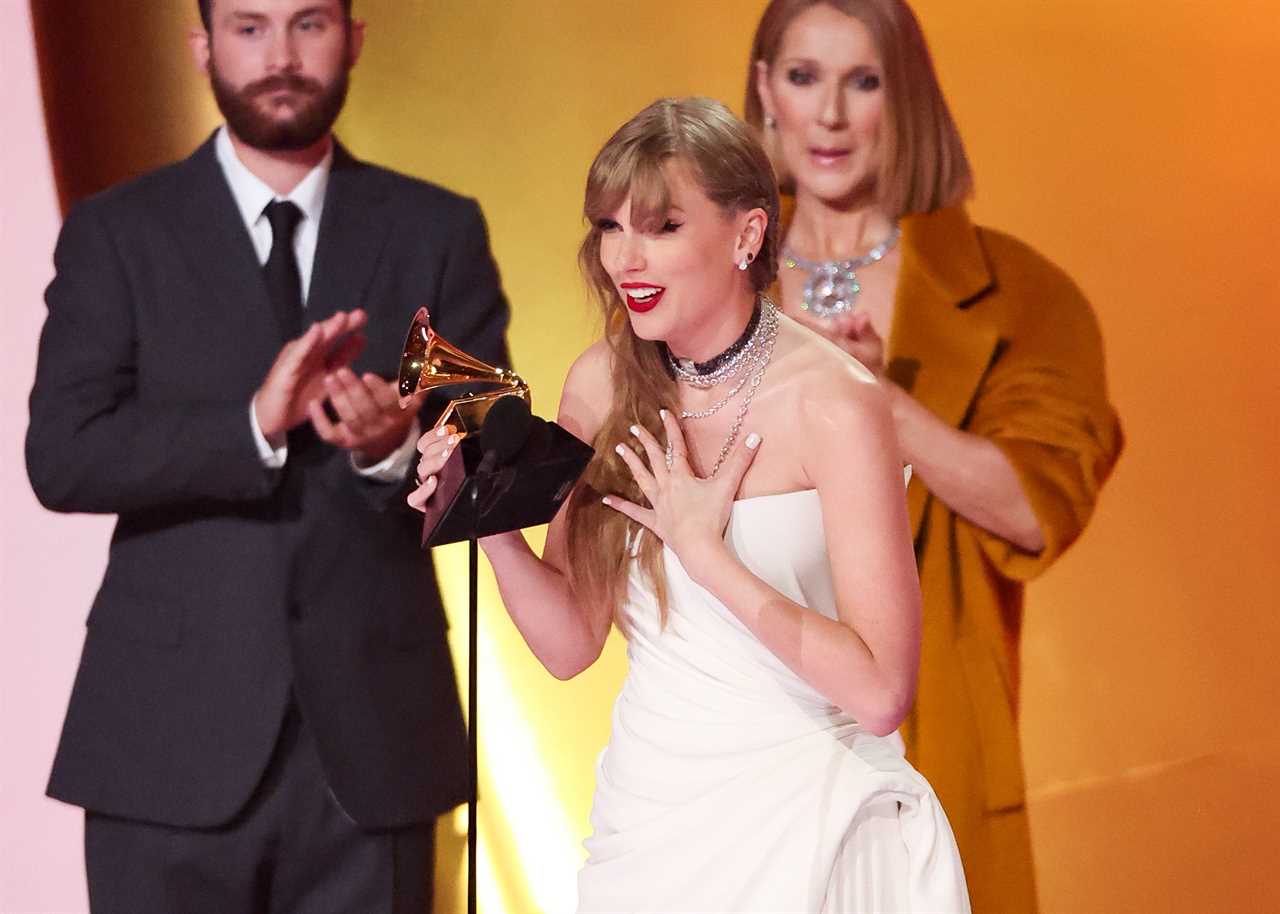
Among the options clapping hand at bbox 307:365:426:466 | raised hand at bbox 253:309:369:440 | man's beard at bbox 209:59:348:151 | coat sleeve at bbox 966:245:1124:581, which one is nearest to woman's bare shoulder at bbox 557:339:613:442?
clapping hand at bbox 307:365:426:466

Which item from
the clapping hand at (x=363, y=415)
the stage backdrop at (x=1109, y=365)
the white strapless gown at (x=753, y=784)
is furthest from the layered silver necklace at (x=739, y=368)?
the stage backdrop at (x=1109, y=365)

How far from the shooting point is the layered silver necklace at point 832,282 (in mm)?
3555

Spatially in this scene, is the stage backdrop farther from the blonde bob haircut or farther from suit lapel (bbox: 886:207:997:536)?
suit lapel (bbox: 886:207:997:536)

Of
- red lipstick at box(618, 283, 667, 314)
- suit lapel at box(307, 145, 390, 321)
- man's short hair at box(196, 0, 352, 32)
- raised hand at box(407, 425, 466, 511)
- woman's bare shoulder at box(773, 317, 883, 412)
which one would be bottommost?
raised hand at box(407, 425, 466, 511)

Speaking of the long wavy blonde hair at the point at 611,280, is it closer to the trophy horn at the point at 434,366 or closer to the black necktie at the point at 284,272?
the trophy horn at the point at 434,366

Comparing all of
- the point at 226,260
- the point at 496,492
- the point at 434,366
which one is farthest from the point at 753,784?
the point at 226,260

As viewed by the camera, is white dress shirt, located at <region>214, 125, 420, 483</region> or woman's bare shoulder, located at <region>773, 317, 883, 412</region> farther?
white dress shirt, located at <region>214, 125, 420, 483</region>

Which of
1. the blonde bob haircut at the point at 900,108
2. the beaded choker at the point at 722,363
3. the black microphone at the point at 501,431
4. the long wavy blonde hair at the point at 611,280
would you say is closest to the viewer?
the black microphone at the point at 501,431

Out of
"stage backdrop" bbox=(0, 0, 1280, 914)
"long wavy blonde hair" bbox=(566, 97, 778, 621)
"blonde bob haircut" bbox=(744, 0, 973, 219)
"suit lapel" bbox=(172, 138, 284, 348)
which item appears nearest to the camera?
"long wavy blonde hair" bbox=(566, 97, 778, 621)

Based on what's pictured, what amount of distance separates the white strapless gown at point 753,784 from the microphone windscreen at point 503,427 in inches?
13.0

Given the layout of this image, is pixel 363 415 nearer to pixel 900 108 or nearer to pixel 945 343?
pixel 945 343

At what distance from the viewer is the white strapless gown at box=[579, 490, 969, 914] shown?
6.93 ft

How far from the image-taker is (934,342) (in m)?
3.56

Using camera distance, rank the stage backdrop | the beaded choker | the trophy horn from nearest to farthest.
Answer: the beaded choker < the trophy horn < the stage backdrop
